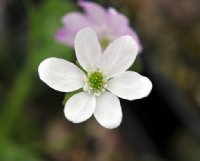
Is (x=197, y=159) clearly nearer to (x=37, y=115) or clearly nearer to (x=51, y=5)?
(x=37, y=115)

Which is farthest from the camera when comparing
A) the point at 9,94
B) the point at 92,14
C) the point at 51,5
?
the point at 9,94

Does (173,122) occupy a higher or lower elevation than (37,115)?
higher

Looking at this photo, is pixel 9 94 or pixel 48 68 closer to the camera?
pixel 48 68

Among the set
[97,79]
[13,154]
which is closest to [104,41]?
[97,79]

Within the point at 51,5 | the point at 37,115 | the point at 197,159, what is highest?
the point at 51,5

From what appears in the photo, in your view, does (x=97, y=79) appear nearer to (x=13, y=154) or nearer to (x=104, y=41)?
(x=104, y=41)

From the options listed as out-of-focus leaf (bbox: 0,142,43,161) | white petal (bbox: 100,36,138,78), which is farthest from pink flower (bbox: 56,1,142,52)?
out-of-focus leaf (bbox: 0,142,43,161)

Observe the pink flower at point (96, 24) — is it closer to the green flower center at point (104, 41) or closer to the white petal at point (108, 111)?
the green flower center at point (104, 41)

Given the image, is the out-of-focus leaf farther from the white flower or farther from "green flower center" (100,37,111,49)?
the white flower

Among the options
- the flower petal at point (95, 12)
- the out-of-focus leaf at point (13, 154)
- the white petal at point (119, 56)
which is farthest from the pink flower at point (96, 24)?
the out-of-focus leaf at point (13, 154)

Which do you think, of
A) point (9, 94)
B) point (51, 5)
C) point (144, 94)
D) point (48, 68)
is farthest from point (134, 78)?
point (9, 94)
